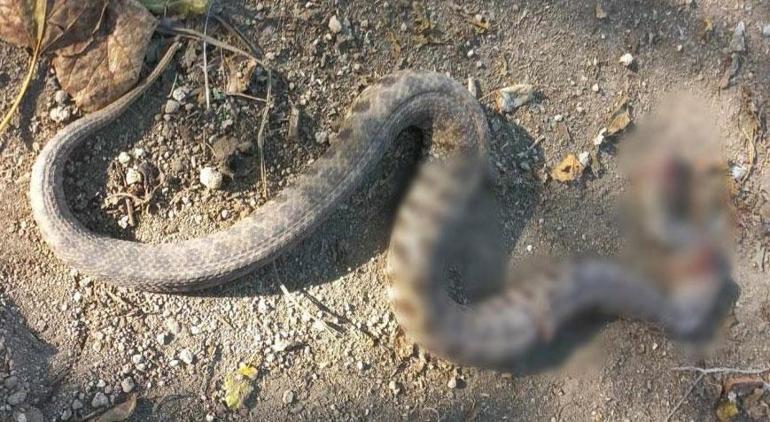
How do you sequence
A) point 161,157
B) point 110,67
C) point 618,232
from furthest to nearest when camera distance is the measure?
point 618,232 < point 161,157 < point 110,67

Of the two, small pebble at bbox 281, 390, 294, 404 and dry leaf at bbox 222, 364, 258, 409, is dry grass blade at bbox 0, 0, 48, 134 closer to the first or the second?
dry leaf at bbox 222, 364, 258, 409

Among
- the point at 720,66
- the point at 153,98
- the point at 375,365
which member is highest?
the point at 153,98

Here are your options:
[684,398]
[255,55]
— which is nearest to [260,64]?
[255,55]

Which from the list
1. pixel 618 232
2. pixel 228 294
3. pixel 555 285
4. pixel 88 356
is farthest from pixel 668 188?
pixel 88 356

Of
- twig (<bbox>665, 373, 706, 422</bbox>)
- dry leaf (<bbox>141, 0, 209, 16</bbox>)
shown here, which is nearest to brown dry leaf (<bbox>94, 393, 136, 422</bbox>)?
dry leaf (<bbox>141, 0, 209, 16</bbox>)

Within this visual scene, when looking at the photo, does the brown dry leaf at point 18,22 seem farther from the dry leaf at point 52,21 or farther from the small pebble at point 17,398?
the small pebble at point 17,398

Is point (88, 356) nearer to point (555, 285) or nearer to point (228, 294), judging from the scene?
point (228, 294)

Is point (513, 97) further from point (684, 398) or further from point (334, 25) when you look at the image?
point (684, 398)
